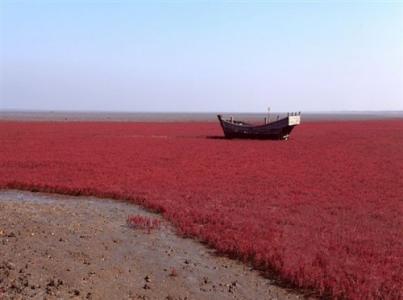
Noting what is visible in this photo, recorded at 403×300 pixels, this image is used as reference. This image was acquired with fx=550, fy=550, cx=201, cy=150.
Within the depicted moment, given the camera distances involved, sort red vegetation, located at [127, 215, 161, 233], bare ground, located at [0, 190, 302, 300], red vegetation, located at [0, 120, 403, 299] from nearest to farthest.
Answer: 1. bare ground, located at [0, 190, 302, 300]
2. red vegetation, located at [0, 120, 403, 299]
3. red vegetation, located at [127, 215, 161, 233]

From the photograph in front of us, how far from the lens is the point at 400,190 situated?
18.2 metres

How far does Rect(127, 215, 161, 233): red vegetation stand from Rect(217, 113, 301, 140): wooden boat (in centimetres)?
2967

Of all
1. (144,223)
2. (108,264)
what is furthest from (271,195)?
(108,264)

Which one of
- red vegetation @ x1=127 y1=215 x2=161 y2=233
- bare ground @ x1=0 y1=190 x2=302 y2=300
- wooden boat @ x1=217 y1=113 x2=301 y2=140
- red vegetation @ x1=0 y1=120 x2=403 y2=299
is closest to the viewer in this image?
bare ground @ x1=0 y1=190 x2=302 y2=300

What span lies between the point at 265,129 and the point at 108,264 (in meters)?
34.7

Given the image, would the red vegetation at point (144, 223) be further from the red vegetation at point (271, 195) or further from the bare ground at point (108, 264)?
the red vegetation at point (271, 195)

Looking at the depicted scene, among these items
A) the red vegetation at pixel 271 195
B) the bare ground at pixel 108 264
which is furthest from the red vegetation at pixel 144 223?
the red vegetation at pixel 271 195

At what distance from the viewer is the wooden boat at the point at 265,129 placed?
42625mm

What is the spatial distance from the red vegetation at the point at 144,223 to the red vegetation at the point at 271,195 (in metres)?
0.49

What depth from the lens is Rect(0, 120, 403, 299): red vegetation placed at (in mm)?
9898

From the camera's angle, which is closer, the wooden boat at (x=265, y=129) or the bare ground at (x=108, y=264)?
the bare ground at (x=108, y=264)

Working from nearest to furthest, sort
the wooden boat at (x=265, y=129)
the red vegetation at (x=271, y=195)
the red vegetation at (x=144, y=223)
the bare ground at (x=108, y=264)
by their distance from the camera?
1. the bare ground at (x=108, y=264)
2. the red vegetation at (x=271, y=195)
3. the red vegetation at (x=144, y=223)
4. the wooden boat at (x=265, y=129)

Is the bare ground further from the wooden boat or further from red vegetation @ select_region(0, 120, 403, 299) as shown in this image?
the wooden boat

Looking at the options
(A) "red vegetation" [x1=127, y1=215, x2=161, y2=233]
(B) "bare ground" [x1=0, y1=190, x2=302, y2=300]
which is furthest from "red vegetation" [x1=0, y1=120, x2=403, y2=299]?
(B) "bare ground" [x1=0, y1=190, x2=302, y2=300]
